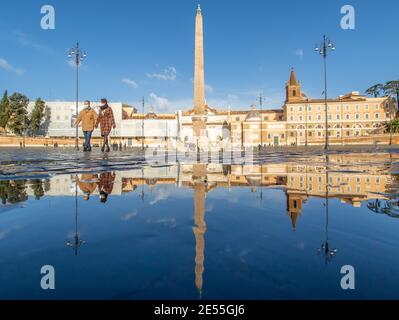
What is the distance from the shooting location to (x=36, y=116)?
2876 inches

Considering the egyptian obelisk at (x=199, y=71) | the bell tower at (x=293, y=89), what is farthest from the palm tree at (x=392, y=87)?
the egyptian obelisk at (x=199, y=71)

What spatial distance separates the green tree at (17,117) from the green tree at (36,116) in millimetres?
1295

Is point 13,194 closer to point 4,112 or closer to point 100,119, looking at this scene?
point 100,119

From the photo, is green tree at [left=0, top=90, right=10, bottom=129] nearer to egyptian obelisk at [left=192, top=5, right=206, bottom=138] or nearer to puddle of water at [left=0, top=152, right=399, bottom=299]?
egyptian obelisk at [left=192, top=5, right=206, bottom=138]

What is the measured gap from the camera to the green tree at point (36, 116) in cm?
7275

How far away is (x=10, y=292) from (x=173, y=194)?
8.37ft

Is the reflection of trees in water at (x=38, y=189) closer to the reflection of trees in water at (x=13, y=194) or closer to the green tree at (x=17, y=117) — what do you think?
the reflection of trees in water at (x=13, y=194)

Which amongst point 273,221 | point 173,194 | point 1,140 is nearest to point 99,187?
point 173,194

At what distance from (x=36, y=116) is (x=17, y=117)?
167 inches

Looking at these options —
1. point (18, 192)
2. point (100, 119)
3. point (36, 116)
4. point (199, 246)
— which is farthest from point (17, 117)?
point (199, 246)

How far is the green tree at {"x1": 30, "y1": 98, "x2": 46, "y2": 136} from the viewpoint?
72.8 meters

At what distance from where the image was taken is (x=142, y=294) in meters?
1.19
